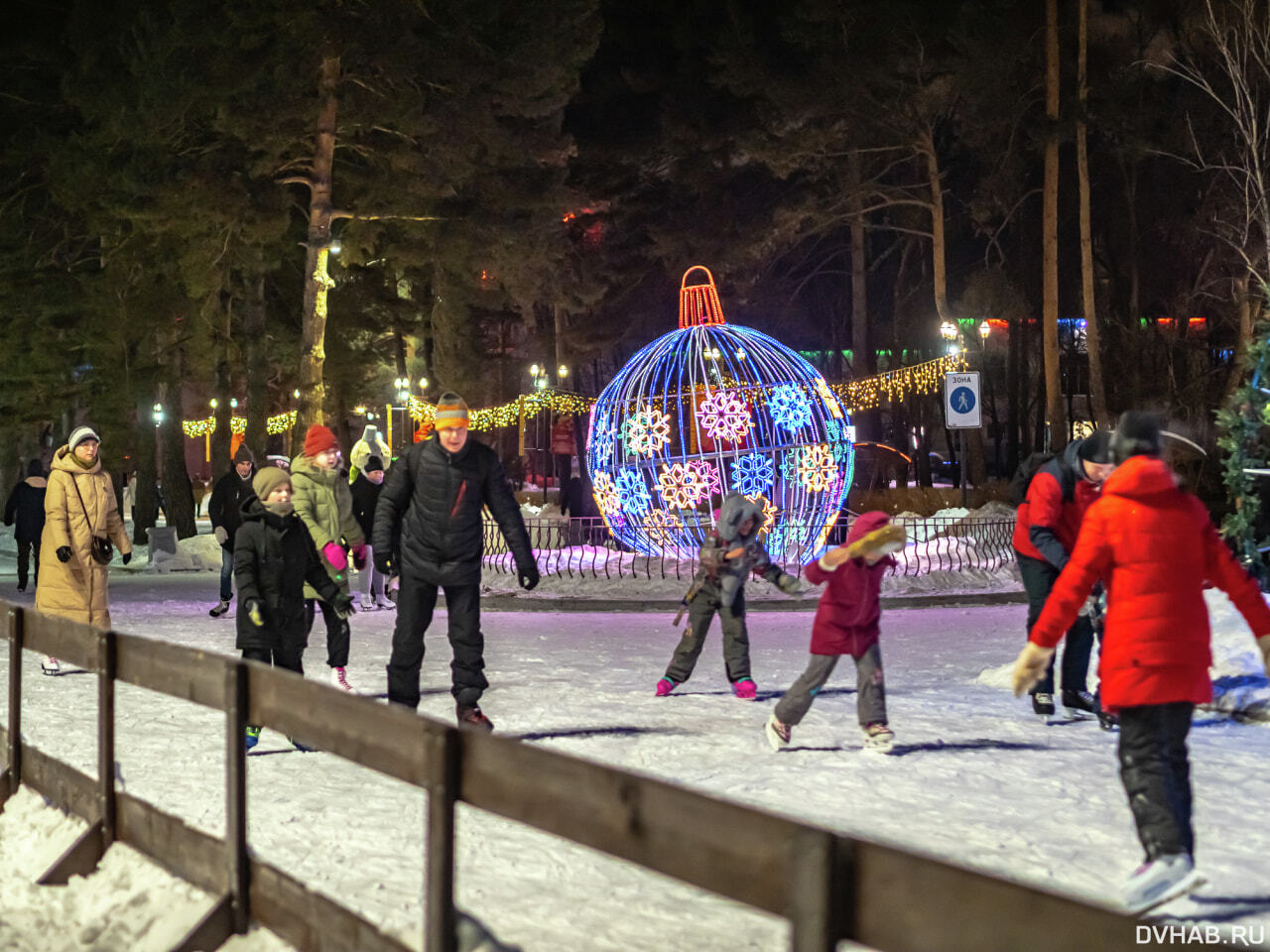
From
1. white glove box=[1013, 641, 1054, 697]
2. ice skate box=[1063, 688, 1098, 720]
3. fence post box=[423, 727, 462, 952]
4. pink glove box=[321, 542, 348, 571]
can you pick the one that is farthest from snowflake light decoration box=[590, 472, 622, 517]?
fence post box=[423, 727, 462, 952]

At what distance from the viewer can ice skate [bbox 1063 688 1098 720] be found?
341 inches

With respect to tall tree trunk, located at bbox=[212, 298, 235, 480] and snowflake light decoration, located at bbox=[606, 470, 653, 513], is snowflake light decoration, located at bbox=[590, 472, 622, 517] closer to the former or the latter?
snowflake light decoration, located at bbox=[606, 470, 653, 513]

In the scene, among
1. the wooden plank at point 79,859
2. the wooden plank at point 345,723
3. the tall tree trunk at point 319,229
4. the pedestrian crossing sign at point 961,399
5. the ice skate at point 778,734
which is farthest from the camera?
the tall tree trunk at point 319,229

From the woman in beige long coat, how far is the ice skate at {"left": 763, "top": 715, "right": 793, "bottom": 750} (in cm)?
517

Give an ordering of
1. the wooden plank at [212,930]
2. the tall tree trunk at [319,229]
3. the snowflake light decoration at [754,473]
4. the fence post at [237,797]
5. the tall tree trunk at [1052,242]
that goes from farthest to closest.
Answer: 1. the tall tree trunk at [1052,242]
2. the tall tree trunk at [319,229]
3. the snowflake light decoration at [754,473]
4. the fence post at [237,797]
5. the wooden plank at [212,930]

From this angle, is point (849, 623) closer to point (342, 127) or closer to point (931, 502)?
point (342, 127)

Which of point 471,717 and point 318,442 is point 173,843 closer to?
point 471,717

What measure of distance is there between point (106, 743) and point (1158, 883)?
12.5 ft

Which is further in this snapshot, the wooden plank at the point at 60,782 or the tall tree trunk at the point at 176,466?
the tall tree trunk at the point at 176,466

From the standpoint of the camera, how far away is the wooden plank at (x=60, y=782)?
5621 millimetres

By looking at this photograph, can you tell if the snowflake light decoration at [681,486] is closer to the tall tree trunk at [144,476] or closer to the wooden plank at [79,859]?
the wooden plank at [79,859]

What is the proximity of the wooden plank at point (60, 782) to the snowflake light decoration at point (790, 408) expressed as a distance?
11082 mm

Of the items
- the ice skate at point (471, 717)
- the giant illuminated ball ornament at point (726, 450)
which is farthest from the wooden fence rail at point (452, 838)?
the giant illuminated ball ornament at point (726, 450)

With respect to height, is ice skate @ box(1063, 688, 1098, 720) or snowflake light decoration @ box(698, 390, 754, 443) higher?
snowflake light decoration @ box(698, 390, 754, 443)
